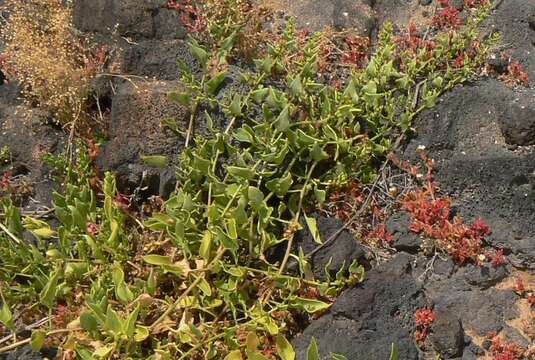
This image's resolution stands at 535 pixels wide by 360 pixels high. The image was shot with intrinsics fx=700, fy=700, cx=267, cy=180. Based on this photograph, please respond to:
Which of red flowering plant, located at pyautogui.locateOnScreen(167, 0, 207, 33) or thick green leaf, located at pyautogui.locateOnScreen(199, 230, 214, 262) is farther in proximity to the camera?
red flowering plant, located at pyautogui.locateOnScreen(167, 0, 207, 33)

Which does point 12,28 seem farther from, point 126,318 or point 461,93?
point 461,93

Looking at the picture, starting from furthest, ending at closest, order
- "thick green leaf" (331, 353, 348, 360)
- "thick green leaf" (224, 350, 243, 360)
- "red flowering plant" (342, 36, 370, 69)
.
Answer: "red flowering plant" (342, 36, 370, 69), "thick green leaf" (224, 350, 243, 360), "thick green leaf" (331, 353, 348, 360)

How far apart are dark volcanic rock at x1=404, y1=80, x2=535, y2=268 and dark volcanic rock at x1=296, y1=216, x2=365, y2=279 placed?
0.72 metres

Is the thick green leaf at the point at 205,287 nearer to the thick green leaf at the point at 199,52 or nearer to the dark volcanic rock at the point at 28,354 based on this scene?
the dark volcanic rock at the point at 28,354

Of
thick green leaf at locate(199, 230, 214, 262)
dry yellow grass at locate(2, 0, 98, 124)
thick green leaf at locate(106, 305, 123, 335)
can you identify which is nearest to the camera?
thick green leaf at locate(106, 305, 123, 335)

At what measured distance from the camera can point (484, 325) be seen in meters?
4.00

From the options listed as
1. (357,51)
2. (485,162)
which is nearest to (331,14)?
(357,51)

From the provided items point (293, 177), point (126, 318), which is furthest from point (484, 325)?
point (126, 318)

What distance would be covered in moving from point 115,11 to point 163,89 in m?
0.87

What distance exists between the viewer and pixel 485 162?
441 cm

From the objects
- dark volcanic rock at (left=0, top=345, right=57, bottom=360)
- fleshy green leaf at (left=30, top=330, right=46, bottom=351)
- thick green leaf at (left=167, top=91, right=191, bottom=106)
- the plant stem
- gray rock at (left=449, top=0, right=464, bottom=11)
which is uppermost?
gray rock at (left=449, top=0, right=464, bottom=11)

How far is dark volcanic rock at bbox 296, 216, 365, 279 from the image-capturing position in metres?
4.22

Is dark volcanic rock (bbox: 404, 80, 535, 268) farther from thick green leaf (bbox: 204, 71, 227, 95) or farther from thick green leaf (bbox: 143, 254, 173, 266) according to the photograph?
thick green leaf (bbox: 143, 254, 173, 266)

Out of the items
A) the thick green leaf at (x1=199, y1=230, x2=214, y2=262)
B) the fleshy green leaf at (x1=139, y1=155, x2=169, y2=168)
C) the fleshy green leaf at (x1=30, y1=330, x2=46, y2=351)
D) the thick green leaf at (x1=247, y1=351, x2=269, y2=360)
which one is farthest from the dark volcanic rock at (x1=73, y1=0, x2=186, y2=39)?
the thick green leaf at (x1=247, y1=351, x2=269, y2=360)
